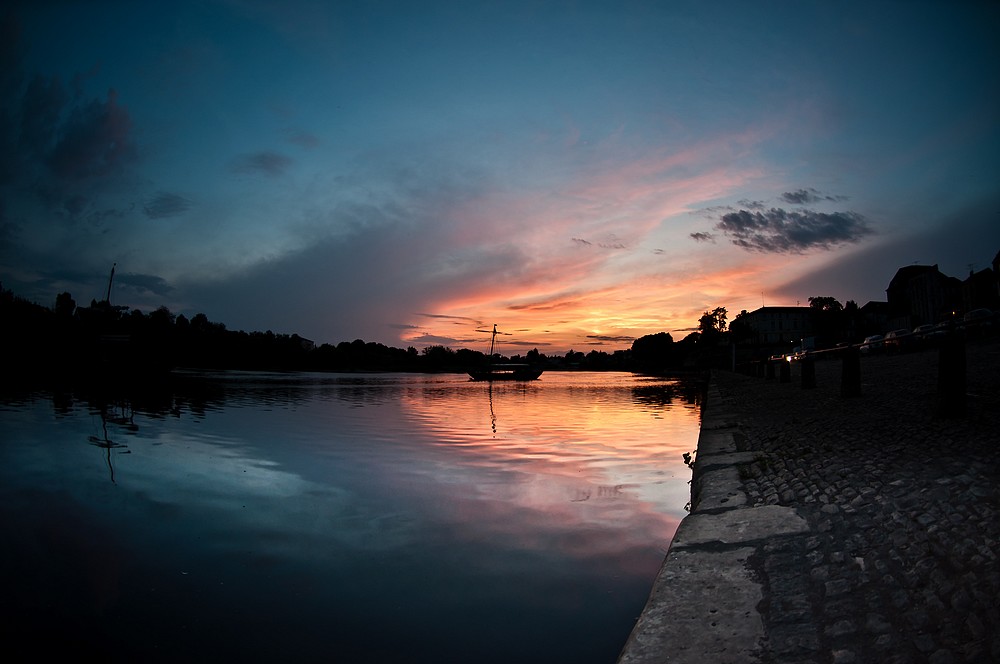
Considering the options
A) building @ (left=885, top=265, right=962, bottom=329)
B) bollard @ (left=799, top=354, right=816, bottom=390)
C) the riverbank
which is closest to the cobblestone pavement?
the riverbank

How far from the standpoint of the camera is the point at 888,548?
414 cm

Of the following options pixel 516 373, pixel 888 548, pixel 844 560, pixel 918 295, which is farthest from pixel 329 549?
pixel 918 295

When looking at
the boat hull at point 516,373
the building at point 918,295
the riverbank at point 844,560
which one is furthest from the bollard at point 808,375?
the boat hull at point 516,373

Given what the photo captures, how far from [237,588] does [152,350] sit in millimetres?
88898

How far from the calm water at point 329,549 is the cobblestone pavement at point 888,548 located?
1347 mm

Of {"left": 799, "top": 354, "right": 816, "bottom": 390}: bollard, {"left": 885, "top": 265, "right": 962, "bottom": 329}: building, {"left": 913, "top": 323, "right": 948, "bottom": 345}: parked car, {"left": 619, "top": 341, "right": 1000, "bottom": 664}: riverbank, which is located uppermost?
{"left": 885, "top": 265, "right": 962, "bottom": 329}: building

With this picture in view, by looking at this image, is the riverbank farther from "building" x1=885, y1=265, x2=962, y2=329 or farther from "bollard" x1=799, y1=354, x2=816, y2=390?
"building" x1=885, y1=265, x2=962, y2=329

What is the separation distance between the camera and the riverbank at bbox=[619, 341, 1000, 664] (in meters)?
3.14

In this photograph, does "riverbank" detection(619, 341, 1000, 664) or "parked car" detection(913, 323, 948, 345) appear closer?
"riverbank" detection(619, 341, 1000, 664)

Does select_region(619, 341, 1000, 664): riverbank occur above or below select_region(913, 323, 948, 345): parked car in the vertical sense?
below

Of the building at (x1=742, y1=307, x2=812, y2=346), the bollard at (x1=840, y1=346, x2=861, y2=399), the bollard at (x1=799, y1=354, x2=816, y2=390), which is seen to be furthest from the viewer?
the building at (x1=742, y1=307, x2=812, y2=346)

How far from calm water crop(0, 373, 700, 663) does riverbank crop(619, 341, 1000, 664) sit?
75 centimetres

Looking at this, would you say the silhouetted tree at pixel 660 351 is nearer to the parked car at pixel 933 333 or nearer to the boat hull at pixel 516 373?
the boat hull at pixel 516 373

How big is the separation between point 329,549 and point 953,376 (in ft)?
32.5
